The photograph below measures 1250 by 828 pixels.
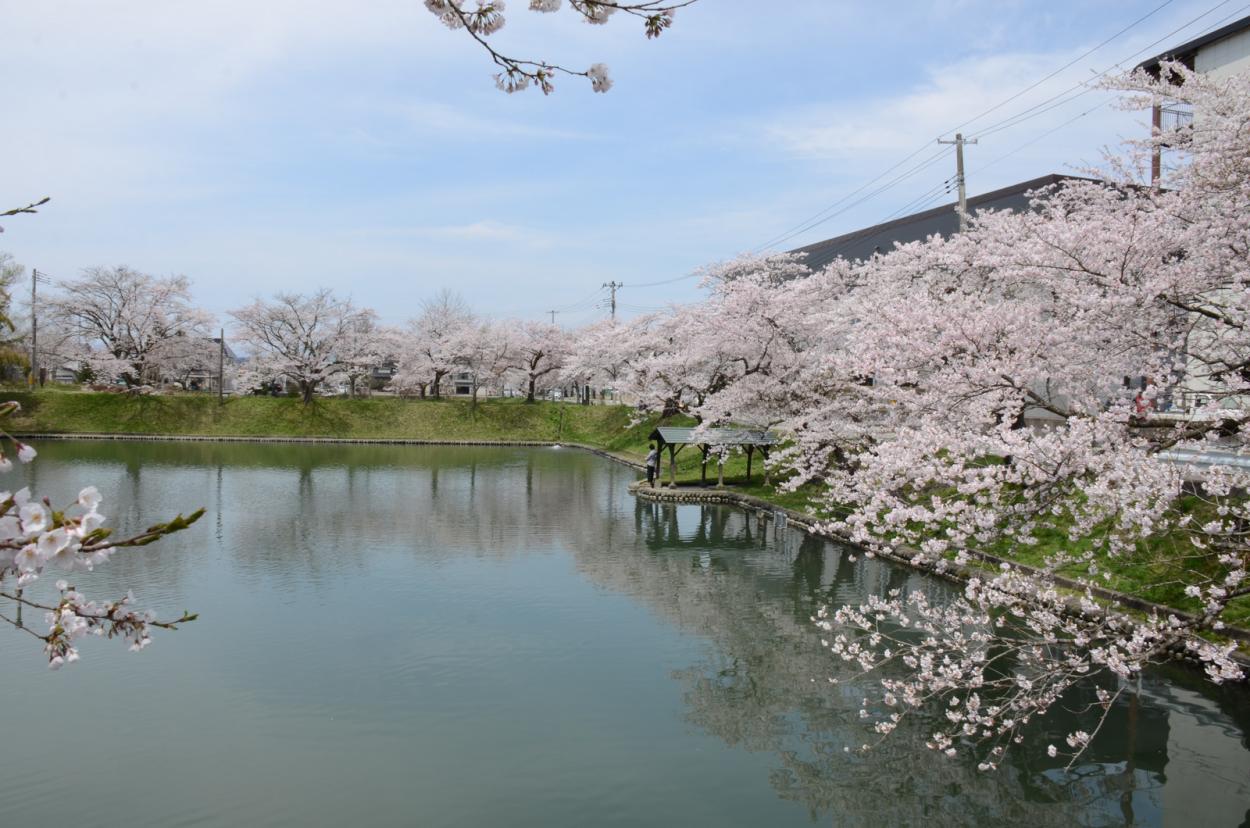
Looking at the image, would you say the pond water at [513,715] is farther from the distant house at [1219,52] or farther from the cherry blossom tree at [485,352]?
the cherry blossom tree at [485,352]

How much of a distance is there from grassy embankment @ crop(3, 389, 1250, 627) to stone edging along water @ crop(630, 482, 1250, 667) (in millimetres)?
10462

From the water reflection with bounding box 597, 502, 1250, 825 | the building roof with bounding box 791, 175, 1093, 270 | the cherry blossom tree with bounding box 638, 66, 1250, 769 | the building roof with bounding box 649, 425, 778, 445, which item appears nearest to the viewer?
the cherry blossom tree with bounding box 638, 66, 1250, 769

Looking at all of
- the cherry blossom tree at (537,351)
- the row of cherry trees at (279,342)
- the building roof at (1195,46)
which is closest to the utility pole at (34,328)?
the row of cherry trees at (279,342)

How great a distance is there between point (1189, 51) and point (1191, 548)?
12645 mm

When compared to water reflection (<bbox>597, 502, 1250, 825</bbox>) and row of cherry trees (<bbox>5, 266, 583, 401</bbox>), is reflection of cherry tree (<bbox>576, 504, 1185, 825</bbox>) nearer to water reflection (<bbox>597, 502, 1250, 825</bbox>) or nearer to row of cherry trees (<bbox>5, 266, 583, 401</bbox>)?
water reflection (<bbox>597, 502, 1250, 825</bbox>)

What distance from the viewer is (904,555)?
14234 mm

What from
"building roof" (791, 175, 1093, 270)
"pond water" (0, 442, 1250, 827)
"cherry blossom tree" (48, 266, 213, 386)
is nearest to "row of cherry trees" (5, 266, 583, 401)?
"cherry blossom tree" (48, 266, 213, 386)

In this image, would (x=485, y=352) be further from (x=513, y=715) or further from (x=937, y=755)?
(x=937, y=755)

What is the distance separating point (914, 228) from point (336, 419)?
96.6 ft

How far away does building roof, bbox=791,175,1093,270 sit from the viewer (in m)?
23.7

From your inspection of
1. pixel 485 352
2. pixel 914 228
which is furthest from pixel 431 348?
pixel 914 228

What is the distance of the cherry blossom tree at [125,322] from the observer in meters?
40.2

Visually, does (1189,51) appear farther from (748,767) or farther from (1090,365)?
(748,767)

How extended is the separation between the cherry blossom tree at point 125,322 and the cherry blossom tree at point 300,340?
3232mm
